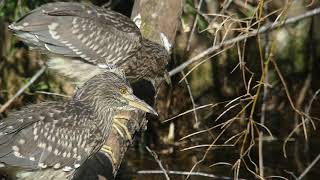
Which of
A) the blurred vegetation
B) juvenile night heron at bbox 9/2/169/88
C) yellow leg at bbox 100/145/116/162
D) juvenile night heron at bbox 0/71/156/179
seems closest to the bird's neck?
juvenile night heron at bbox 0/71/156/179

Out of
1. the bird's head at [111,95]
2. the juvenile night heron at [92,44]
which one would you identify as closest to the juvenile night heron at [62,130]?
the bird's head at [111,95]

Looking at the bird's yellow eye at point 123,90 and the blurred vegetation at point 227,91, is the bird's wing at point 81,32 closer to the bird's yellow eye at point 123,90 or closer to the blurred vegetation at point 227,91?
the bird's yellow eye at point 123,90

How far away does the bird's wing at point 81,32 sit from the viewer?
7.12 metres

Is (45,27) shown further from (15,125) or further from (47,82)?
(47,82)

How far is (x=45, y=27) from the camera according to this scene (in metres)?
7.12

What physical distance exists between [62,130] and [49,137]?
12cm

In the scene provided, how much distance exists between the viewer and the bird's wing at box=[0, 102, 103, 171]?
5801 mm

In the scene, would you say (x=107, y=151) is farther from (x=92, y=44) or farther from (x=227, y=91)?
Answer: (x=227, y=91)

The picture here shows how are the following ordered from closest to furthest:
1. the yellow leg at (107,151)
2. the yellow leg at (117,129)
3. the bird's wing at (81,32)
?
the yellow leg at (107,151) → the yellow leg at (117,129) → the bird's wing at (81,32)

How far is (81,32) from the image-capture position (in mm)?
7434

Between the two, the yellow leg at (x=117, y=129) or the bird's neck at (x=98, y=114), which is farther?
the yellow leg at (x=117, y=129)

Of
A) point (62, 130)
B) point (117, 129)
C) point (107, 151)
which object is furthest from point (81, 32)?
point (62, 130)

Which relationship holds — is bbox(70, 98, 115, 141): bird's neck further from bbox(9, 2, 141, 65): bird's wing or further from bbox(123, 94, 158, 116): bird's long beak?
bbox(9, 2, 141, 65): bird's wing

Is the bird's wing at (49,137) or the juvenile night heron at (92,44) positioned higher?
the juvenile night heron at (92,44)
